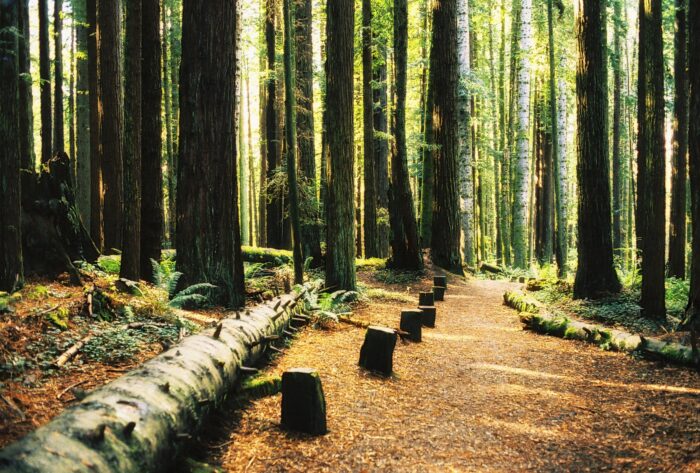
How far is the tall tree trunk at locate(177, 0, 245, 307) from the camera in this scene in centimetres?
773

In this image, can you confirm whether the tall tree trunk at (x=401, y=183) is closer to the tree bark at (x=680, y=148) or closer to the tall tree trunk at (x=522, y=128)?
the tree bark at (x=680, y=148)

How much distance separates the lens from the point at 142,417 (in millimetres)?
2869

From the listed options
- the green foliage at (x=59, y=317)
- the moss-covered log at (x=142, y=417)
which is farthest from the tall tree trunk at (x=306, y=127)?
the moss-covered log at (x=142, y=417)

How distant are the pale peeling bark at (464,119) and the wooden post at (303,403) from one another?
13.6m

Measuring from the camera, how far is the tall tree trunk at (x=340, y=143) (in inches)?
380

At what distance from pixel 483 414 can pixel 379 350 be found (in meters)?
1.45

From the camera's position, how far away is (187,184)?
7.79 metres

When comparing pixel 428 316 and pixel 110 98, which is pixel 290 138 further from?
pixel 110 98

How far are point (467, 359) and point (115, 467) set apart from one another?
18.2ft

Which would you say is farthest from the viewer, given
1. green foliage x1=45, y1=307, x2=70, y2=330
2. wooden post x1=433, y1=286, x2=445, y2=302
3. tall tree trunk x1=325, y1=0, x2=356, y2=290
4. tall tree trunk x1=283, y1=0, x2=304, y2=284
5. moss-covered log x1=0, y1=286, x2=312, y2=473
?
wooden post x1=433, y1=286, x2=445, y2=302

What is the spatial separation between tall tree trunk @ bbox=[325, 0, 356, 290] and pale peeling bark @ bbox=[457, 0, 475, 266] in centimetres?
777

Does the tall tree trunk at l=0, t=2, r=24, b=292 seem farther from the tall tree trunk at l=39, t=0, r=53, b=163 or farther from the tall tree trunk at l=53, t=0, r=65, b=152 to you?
the tall tree trunk at l=53, t=0, r=65, b=152

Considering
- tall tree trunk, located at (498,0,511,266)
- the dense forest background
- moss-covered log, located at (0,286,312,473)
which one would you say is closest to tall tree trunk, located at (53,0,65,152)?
the dense forest background

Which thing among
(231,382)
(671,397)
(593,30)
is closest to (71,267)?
(231,382)
